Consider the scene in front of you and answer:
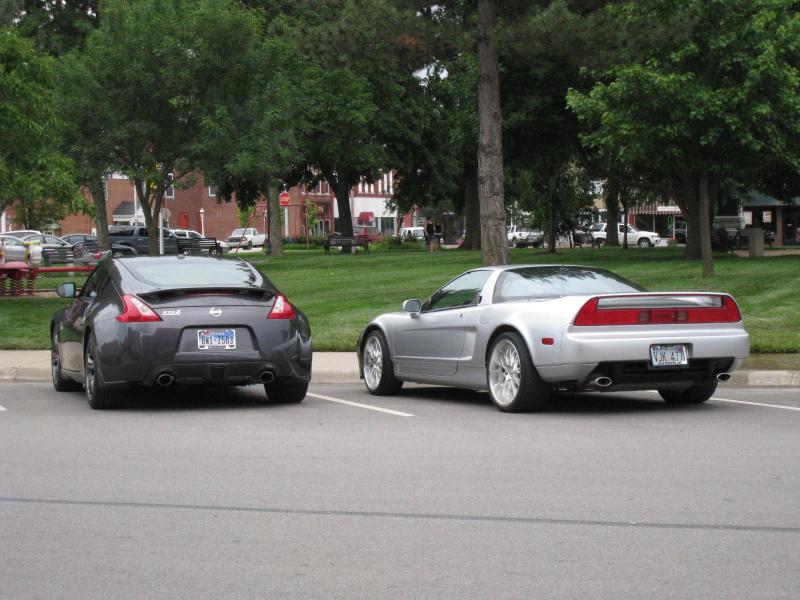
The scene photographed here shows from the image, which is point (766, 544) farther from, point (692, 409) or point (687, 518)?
point (692, 409)

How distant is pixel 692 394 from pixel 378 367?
3276mm

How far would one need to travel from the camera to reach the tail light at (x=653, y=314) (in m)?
11.2

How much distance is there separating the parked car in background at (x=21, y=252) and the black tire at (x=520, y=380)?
21.2 metres

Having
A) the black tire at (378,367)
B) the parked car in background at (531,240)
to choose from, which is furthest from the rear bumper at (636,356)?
the parked car in background at (531,240)

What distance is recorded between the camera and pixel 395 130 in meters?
59.7

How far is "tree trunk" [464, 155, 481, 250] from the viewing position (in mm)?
59812

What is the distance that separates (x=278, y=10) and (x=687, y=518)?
154ft

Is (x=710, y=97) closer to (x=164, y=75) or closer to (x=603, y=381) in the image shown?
(x=164, y=75)

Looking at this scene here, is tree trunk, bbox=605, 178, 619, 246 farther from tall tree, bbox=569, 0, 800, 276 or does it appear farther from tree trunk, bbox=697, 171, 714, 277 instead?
tree trunk, bbox=697, 171, 714, 277

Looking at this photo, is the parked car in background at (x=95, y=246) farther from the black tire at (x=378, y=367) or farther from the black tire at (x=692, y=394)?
the black tire at (x=692, y=394)

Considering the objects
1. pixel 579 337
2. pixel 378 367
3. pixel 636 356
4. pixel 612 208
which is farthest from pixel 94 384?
pixel 612 208

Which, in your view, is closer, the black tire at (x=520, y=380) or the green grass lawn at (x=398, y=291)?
the black tire at (x=520, y=380)

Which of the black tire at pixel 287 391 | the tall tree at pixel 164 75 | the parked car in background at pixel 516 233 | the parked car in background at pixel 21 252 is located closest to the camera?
the black tire at pixel 287 391

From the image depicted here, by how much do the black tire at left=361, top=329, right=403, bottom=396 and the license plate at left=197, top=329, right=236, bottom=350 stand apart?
2127mm
